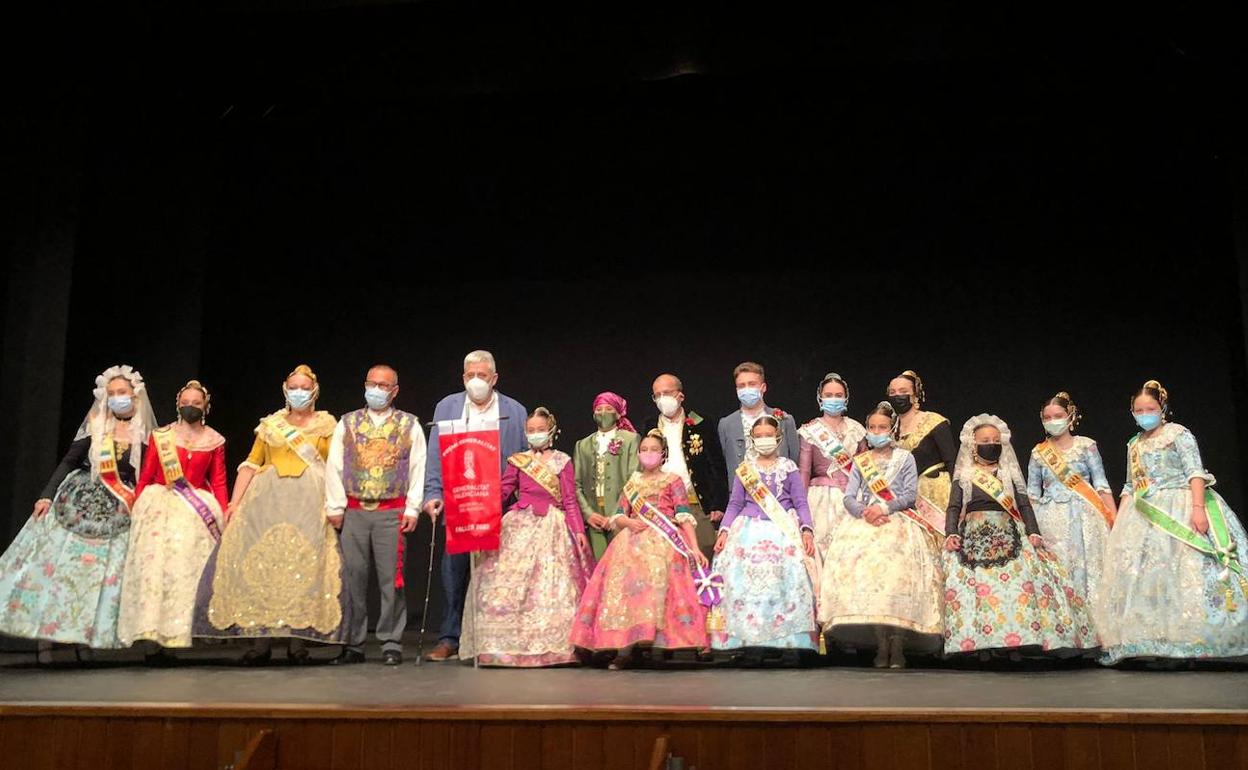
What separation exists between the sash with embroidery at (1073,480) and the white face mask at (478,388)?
313 centimetres

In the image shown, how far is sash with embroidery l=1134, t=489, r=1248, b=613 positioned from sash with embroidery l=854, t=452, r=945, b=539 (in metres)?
1.12

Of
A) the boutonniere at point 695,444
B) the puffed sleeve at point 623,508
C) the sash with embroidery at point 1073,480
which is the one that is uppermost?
the boutonniere at point 695,444

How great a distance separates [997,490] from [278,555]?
3.69m

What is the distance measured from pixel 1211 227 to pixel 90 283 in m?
7.14

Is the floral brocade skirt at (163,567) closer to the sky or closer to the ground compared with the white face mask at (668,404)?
closer to the ground

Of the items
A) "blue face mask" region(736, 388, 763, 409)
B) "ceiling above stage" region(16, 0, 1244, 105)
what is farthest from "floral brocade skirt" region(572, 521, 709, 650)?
"ceiling above stage" region(16, 0, 1244, 105)

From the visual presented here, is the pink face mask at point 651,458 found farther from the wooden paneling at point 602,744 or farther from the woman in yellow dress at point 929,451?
the wooden paneling at point 602,744

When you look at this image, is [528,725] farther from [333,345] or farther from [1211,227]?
[1211,227]

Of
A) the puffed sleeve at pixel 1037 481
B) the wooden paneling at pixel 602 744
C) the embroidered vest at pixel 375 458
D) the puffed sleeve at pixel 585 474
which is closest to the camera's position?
the wooden paneling at pixel 602 744

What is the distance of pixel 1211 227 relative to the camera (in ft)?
23.9

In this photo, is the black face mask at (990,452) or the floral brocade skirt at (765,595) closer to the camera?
the floral brocade skirt at (765,595)

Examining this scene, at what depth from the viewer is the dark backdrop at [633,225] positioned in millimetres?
7008

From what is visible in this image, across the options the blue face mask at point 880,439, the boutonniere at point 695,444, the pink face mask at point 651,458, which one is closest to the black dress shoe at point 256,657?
the pink face mask at point 651,458

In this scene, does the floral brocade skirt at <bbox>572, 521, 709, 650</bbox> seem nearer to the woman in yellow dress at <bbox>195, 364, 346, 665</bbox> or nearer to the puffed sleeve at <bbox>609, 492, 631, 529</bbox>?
the puffed sleeve at <bbox>609, 492, 631, 529</bbox>
